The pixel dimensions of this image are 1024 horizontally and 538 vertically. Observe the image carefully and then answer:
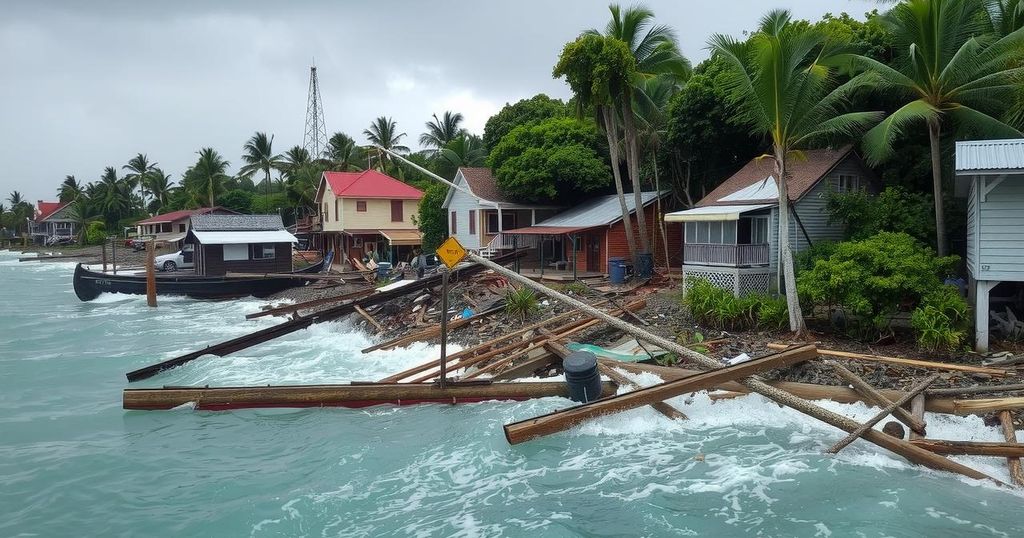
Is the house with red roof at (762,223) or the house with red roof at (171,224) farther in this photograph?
the house with red roof at (171,224)

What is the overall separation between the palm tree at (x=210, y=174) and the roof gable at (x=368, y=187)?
30.8 metres

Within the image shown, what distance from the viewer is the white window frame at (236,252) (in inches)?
1394

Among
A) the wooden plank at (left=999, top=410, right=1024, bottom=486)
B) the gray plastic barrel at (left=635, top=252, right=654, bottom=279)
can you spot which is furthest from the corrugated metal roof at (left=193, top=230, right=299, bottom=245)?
the wooden plank at (left=999, top=410, right=1024, bottom=486)

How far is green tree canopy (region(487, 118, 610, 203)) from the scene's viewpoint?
29484 millimetres

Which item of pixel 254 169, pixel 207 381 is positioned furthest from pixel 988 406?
pixel 254 169

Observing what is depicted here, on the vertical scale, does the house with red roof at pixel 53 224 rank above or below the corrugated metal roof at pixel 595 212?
above

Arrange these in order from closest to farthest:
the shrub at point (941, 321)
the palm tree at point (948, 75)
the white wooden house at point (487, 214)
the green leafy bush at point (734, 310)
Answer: the shrub at point (941, 321)
the palm tree at point (948, 75)
the green leafy bush at point (734, 310)
the white wooden house at point (487, 214)

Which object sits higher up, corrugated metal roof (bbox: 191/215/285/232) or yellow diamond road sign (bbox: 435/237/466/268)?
corrugated metal roof (bbox: 191/215/285/232)

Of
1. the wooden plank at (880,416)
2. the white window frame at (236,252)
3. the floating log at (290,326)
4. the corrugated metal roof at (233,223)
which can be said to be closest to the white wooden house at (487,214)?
the floating log at (290,326)

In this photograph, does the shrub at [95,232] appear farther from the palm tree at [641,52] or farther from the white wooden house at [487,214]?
the palm tree at [641,52]

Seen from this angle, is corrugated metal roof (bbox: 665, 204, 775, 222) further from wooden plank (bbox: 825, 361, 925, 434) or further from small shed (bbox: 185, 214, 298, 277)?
small shed (bbox: 185, 214, 298, 277)

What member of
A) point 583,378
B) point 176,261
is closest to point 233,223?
point 176,261

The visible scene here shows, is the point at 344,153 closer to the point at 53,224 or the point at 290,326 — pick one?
the point at 290,326

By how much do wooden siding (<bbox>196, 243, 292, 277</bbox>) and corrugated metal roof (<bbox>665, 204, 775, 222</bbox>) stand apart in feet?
78.2
